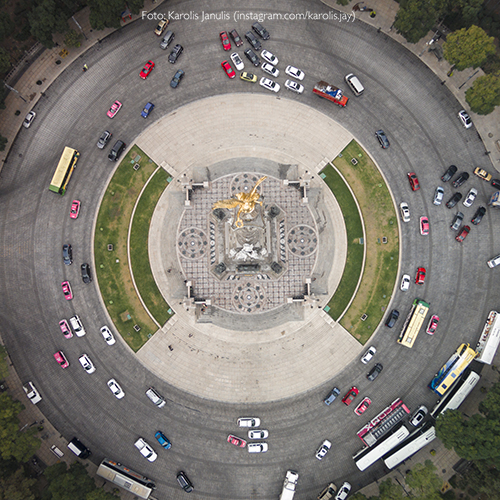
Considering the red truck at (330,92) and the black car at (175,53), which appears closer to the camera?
the red truck at (330,92)

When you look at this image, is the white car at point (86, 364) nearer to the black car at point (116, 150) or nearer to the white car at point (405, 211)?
the black car at point (116, 150)

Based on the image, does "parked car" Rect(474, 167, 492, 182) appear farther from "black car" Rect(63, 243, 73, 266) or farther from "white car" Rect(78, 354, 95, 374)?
"white car" Rect(78, 354, 95, 374)

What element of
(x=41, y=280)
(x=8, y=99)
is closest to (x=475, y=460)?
(x=41, y=280)

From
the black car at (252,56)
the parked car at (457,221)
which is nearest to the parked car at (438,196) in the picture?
the parked car at (457,221)

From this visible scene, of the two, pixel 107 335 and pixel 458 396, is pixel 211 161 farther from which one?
pixel 458 396

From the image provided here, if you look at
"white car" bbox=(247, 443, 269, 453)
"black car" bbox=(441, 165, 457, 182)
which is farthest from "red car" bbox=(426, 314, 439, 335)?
"white car" bbox=(247, 443, 269, 453)

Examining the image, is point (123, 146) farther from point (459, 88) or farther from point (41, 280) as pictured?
point (459, 88)
